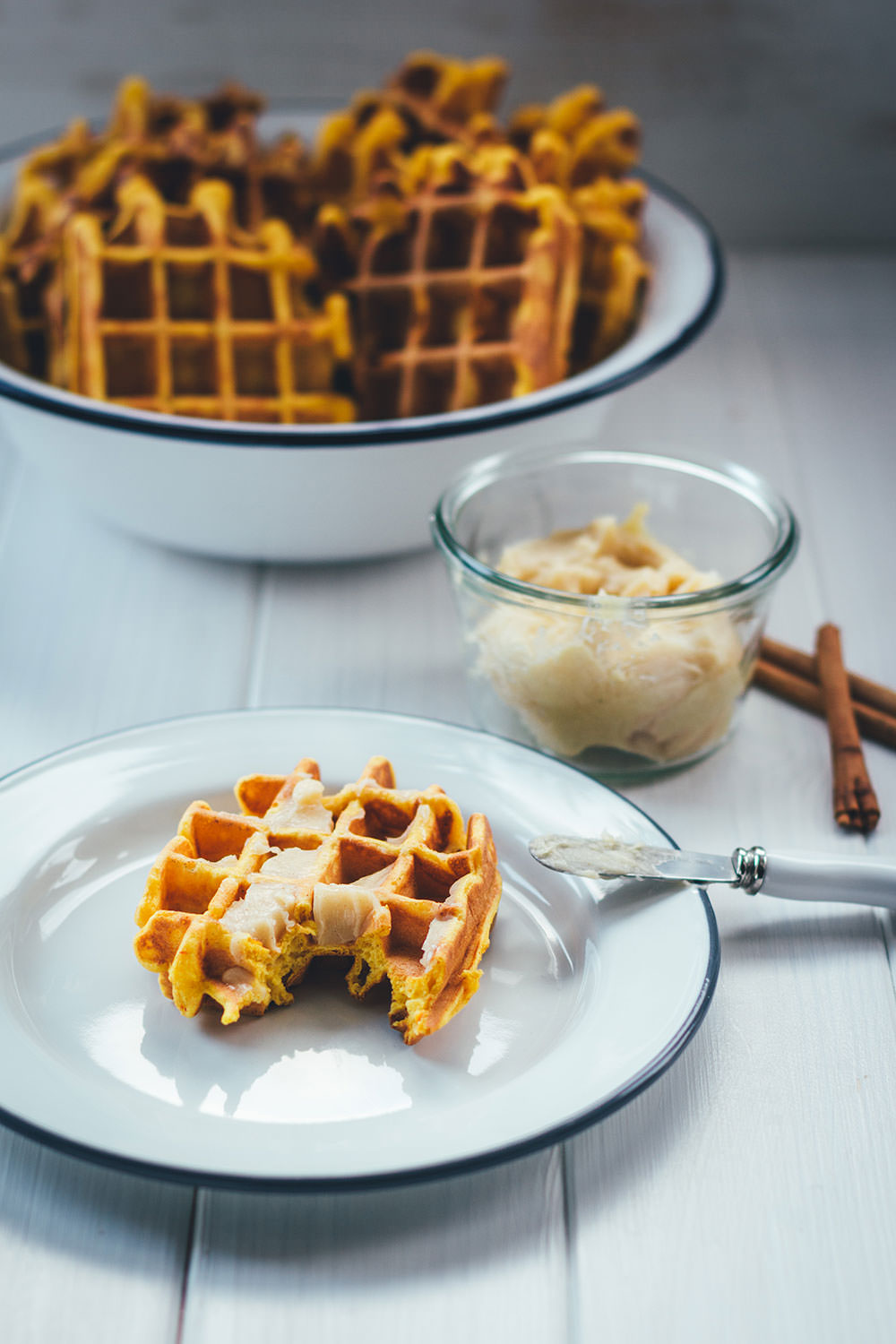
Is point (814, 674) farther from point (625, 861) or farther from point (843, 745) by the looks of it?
point (625, 861)

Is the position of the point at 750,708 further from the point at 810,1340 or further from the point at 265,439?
the point at 810,1340

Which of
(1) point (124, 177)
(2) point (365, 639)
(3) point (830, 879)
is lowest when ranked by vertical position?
(2) point (365, 639)

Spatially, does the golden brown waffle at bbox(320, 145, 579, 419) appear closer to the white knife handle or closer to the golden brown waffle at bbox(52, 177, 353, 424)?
the golden brown waffle at bbox(52, 177, 353, 424)

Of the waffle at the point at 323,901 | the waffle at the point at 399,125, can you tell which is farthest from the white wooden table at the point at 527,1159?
the waffle at the point at 399,125

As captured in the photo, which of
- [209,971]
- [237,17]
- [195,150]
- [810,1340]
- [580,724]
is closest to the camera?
[810,1340]

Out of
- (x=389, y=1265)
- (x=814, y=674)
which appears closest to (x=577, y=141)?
(x=814, y=674)

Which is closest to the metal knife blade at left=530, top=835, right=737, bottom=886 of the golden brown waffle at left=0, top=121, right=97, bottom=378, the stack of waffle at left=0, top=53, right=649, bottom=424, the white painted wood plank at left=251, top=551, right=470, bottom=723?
the white painted wood plank at left=251, top=551, right=470, bottom=723

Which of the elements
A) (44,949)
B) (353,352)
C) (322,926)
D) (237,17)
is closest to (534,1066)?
(322,926)
